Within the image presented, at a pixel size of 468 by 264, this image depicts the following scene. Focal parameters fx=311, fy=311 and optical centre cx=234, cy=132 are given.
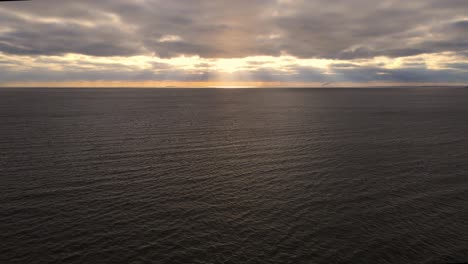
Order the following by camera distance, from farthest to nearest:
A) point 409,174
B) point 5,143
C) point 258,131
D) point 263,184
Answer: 1. point 258,131
2. point 5,143
3. point 409,174
4. point 263,184

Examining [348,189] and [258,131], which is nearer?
[348,189]

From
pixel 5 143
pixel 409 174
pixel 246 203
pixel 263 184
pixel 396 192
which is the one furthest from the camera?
pixel 5 143

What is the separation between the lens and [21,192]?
151ft

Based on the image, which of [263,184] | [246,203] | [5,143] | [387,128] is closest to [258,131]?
[387,128]

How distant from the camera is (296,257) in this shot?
31953mm

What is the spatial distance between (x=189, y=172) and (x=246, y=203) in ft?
56.1

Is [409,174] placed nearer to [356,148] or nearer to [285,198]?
[356,148]

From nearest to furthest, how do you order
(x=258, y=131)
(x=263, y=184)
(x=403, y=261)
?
(x=403, y=261) → (x=263, y=184) → (x=258, y=131)

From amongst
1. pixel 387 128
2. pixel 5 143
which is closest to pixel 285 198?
pixel 5 143

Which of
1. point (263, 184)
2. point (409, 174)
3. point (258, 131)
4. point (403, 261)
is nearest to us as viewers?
point (403, 261)

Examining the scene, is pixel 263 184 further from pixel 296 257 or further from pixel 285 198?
pixel 296 257

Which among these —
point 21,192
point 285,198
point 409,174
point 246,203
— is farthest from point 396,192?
point 21,192

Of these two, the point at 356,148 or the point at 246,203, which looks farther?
the point at 356,148

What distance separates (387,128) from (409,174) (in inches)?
2375
